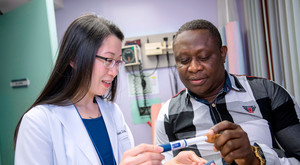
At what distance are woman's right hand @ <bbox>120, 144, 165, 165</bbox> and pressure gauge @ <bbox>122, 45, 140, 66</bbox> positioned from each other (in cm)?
189

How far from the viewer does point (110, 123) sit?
1.16m

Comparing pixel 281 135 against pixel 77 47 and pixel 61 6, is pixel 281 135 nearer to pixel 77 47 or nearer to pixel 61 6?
pixel 77 47

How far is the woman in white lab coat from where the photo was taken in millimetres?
870

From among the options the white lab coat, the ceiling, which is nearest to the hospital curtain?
the white lab coat

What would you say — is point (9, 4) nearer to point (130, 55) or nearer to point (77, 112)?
point (130, 55)

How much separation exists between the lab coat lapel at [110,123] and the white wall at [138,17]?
4.83ft

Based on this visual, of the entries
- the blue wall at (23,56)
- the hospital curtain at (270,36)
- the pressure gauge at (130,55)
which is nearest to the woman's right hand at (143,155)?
the hospital curtain at (270,36)

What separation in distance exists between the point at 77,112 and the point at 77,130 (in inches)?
3.7

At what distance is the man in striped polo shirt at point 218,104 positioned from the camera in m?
0.93

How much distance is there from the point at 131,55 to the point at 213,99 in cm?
160

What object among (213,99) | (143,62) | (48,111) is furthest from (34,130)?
(143,62)

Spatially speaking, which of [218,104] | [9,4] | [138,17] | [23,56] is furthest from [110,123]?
[138,17]

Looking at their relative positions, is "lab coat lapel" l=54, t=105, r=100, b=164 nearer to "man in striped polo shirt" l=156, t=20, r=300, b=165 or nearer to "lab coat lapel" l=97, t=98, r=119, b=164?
"lab coat lapel" l=97, t=98, r=119, b=164

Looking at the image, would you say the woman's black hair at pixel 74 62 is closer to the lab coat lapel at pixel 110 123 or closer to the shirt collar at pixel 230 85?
the lab coat lapel at pixel 110 123
